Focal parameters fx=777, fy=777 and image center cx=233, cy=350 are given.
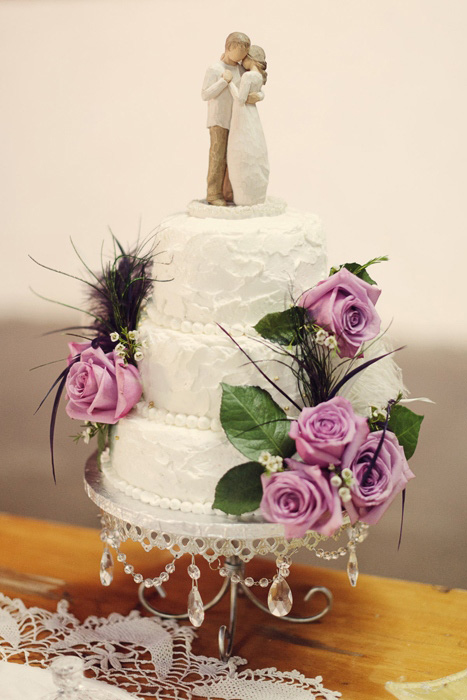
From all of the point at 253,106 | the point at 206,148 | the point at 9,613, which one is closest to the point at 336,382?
the point at 253,106

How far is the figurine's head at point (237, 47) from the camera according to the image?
4.11 ft

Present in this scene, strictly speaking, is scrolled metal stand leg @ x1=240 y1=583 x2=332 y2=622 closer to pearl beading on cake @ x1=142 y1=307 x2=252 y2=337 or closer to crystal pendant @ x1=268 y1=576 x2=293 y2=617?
crystal pendant @ x1=268 y1=576 x2=293 y2=617

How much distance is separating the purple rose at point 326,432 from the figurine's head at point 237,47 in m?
0.58

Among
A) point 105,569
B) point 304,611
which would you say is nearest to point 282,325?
point 105,569

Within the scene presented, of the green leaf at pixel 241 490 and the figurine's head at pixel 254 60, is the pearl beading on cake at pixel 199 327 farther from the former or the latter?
the figurine's head at pixel 254 60

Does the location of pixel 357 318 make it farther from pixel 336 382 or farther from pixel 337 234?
pixel 337 234

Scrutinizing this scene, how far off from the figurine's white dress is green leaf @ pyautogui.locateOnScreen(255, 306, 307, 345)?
233 millimetres

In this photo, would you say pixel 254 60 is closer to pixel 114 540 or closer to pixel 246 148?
pixel 246 148

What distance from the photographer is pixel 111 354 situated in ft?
4.22

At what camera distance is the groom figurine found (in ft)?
4.14

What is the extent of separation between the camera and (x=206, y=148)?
2111 mm

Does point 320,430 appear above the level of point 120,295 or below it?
below

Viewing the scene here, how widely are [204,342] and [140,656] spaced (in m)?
0.59

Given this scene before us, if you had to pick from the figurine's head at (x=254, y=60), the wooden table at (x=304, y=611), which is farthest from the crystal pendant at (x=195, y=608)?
the figurine's head at (x=254, y=60)
